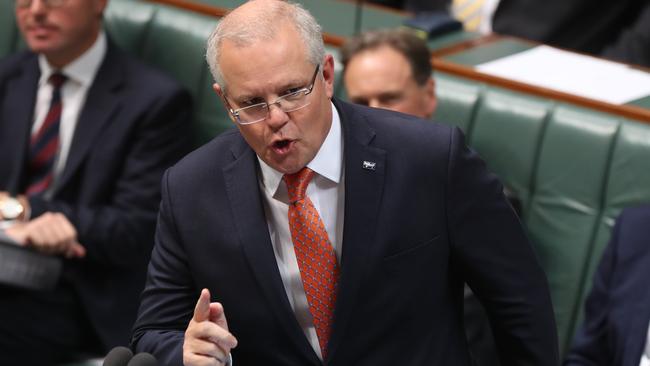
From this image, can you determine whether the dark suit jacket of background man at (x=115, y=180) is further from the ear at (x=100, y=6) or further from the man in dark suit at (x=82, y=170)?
the ear at (x=100, y=6)

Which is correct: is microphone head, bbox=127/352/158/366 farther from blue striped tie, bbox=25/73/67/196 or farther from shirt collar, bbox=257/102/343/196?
blue striped tie, bbox=25/73/67/196

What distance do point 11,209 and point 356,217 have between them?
106cm

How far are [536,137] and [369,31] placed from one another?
1.33 feet

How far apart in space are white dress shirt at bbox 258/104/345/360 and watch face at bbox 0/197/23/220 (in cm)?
94

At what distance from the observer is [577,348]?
1944 mm

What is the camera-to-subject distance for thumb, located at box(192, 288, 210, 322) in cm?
127

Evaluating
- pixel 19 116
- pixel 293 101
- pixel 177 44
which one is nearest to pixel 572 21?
pixel 177 44

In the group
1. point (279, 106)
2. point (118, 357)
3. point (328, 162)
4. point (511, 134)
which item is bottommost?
point (511, 134)

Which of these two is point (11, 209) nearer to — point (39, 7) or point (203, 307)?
point (39, 7)

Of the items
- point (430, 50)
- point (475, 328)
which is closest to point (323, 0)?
point (430, 50)

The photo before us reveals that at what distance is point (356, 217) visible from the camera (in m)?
1.42

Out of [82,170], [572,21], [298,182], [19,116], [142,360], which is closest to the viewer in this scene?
[142,360]

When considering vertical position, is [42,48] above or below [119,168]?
above

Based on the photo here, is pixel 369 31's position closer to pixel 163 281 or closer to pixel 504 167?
pixel 504 167
